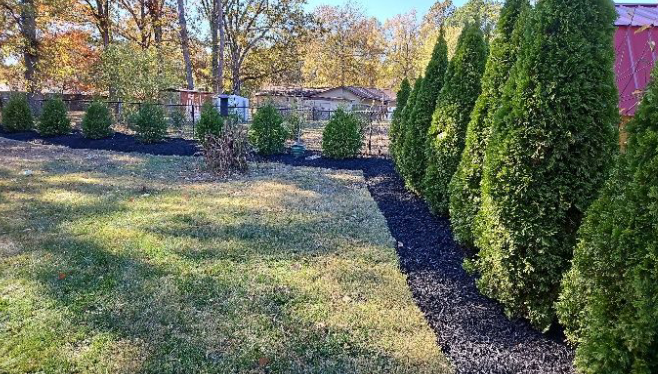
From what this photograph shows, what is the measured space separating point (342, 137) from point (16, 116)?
410 inches

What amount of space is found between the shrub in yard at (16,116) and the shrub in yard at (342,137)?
9.88 meters

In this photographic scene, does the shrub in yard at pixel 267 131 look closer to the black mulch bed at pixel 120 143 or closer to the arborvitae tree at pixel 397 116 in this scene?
the black mulch bed at pixel 120 143

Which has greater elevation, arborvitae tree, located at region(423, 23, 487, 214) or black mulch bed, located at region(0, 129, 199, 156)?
arborvitae tree, located at region(423, 23, 487, 214)

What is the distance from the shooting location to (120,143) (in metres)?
11.4

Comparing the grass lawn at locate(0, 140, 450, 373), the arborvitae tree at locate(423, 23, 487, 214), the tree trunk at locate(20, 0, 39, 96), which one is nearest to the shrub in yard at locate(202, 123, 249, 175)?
the grass lawn at locate(0, 140, 450, 373)

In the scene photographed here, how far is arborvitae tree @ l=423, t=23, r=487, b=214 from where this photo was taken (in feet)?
15.5

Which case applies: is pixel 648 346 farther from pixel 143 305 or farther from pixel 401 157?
pixel 401 157

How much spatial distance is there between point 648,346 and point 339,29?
39.9m

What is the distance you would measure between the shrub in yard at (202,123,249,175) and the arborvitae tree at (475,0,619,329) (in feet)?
19.8

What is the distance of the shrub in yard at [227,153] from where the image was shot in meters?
7.91

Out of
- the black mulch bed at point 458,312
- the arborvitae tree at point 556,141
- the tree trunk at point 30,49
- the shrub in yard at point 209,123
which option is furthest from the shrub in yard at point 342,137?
the tree trunk at point 30,49

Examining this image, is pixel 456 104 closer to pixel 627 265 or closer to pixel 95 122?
pixel 627 265

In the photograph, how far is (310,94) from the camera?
34.0 m

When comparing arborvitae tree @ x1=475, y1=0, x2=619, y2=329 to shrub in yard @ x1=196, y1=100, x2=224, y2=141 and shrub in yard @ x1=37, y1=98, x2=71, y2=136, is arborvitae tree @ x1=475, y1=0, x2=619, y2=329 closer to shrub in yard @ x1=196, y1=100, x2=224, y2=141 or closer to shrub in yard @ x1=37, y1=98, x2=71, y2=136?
shrub in yard @ x1=196, y1=100, x2=224, y2=141
